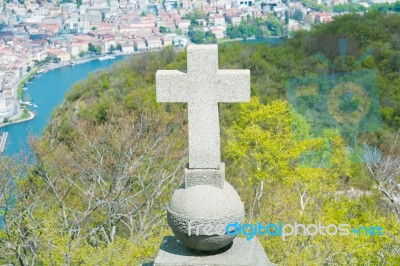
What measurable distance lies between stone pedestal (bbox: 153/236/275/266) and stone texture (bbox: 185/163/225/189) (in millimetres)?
506

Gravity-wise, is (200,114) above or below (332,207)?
above

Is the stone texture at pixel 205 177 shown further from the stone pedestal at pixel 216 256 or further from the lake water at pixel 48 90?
the lake water at pixel 48 90

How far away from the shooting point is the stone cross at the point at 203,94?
186 inches

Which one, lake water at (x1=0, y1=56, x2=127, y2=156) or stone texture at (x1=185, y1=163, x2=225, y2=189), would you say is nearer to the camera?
stone texture at (x1=185, y1=163, x2=225, y2=189)

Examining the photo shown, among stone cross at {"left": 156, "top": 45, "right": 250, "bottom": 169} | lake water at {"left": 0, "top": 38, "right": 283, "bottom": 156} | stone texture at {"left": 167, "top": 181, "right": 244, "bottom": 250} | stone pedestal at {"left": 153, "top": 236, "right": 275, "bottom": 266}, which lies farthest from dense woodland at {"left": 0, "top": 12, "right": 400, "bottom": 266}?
lake water at {"left": 0, "top": 38, "right": 283, "bottom": 156}

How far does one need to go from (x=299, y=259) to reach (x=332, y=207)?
3258mm

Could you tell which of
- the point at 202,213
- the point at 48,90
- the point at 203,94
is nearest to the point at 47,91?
the point at 48,90

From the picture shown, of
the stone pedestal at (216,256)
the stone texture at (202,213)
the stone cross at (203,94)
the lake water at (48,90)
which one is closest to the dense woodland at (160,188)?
the stone pedestal at (216,256)

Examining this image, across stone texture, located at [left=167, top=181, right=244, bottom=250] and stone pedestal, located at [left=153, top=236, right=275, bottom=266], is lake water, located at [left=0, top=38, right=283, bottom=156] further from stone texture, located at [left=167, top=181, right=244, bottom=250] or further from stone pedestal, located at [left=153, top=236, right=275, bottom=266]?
stone texture, located at [left=167, top=181, right=244, bottom=250]

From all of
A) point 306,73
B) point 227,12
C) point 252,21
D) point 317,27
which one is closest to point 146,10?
point 227,12

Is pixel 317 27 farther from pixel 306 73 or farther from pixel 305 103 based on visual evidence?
pixel 305 103

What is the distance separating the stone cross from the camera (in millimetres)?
4727

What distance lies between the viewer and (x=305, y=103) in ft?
92.2

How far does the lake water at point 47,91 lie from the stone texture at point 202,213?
36971mm
